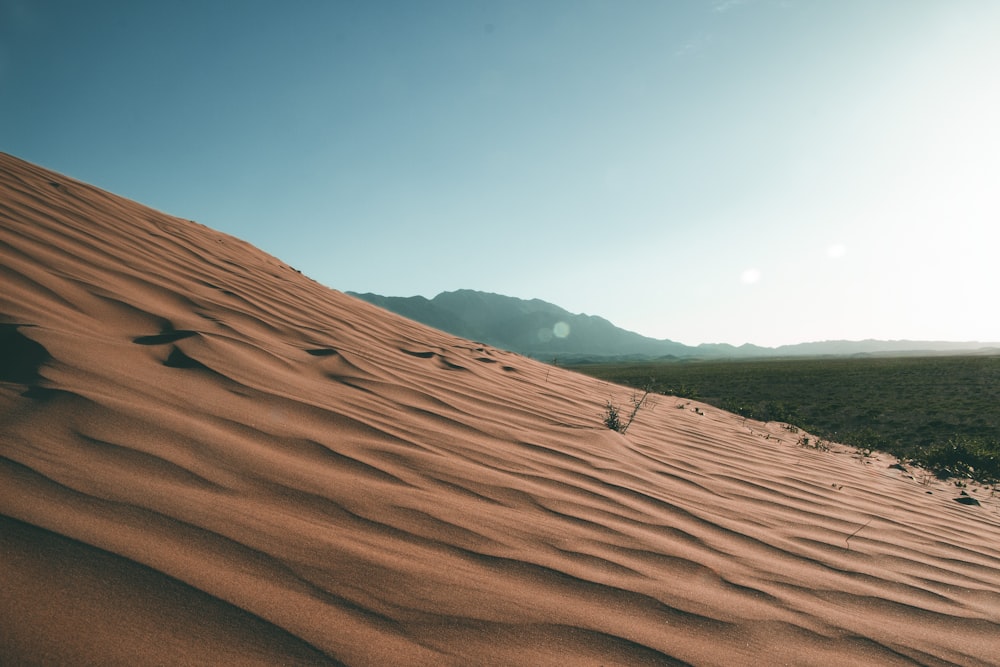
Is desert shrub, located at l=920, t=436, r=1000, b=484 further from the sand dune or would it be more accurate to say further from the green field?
the sand dune

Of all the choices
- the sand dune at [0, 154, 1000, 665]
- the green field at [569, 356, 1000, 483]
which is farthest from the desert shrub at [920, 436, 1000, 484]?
the sand dune at [0, 154, 1000, 665]

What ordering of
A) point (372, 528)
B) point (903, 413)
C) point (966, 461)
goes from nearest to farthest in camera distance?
point (372, 528) < point (966, 461) < point (903, 413)

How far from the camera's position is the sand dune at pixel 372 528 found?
974mm

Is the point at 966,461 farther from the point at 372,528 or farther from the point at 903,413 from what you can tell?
the point at 372,528

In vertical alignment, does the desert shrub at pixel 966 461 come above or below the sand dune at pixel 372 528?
below

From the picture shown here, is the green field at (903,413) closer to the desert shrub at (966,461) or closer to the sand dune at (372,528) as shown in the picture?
the desert shrub at (966,461)

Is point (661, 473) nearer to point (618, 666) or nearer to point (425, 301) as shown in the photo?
point (618, 666)

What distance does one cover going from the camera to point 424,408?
104 inches

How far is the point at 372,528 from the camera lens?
137cm

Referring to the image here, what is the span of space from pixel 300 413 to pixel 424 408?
717 millimetres

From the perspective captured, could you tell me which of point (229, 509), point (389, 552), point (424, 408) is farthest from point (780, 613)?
point (424, 408)

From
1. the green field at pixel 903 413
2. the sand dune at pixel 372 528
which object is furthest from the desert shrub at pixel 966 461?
the sand dune at pixel 372 528

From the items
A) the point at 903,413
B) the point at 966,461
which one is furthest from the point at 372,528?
the point at 903,413

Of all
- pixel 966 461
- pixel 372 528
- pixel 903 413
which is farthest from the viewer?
pixel 903 413
